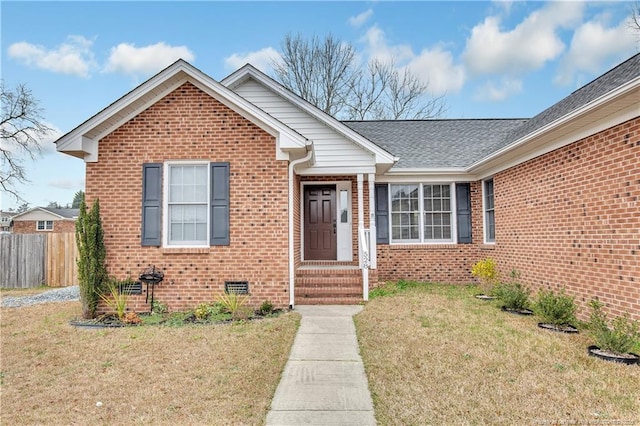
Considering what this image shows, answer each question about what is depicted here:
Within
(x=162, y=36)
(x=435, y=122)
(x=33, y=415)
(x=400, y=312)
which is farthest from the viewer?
(x=435, y=122)

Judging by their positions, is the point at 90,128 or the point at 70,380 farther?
the point at 90,128

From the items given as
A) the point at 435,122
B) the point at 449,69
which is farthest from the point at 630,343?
the point at 449,69

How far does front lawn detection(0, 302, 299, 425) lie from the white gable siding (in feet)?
13.6

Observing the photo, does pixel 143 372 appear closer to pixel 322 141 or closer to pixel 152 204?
pixel 152 204

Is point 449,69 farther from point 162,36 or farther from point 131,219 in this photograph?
point 131,219

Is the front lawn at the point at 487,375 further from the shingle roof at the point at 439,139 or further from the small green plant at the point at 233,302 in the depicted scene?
the shingle roof at the point at 439,139

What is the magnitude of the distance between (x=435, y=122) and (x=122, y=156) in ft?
34.5

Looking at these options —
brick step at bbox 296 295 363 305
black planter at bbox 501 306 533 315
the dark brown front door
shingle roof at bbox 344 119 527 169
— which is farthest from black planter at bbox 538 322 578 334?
the dark brown front door

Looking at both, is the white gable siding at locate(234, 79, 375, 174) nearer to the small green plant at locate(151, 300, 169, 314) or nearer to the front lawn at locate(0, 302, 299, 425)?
the front lawn at locate(0, 302, 299, 425)

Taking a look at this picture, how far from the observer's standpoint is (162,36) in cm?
1284

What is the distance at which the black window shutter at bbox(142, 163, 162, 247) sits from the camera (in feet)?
24.5

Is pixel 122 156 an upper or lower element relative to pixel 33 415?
upper

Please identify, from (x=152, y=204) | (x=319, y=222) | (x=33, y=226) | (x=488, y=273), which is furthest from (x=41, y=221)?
(x=488, y=273)

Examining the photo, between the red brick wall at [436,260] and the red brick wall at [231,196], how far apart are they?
14.2ft
